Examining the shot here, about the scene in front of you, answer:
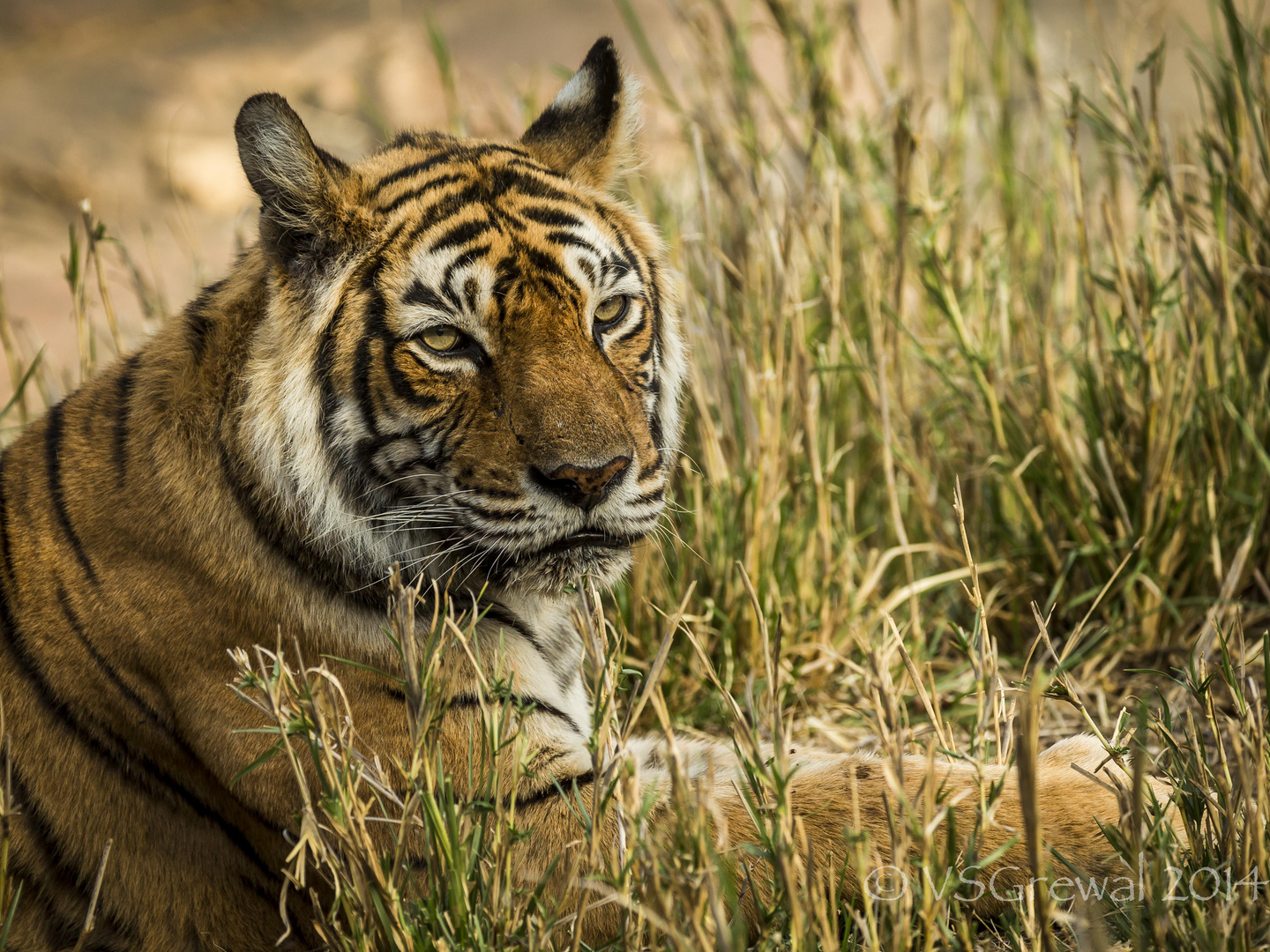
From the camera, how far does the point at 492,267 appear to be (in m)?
2.04

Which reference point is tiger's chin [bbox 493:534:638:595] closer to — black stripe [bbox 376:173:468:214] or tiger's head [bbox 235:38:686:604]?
tiger's head [bbox 235:38:686:604]

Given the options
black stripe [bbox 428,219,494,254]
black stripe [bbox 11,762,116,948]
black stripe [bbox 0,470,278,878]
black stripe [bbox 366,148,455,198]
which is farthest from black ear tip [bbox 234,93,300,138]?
black stripe [bbox 11,762,116,948]

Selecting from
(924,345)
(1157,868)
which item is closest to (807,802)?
(1157,868)

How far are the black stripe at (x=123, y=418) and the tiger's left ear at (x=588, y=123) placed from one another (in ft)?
3.09

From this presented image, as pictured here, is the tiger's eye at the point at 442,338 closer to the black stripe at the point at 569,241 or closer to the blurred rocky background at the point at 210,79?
the black stripe at the point at 569,241

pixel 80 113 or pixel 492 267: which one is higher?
pixel 80 113

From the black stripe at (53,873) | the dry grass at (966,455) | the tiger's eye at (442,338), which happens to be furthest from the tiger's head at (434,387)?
the black stripe at (53,873)

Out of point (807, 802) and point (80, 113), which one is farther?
point (80, 113)

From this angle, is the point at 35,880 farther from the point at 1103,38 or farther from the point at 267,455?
the point at 1103,38

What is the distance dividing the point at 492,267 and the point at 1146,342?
1684mm

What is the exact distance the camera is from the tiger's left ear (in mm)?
2410

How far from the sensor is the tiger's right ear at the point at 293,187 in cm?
197

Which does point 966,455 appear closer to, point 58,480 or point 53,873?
point 58,480

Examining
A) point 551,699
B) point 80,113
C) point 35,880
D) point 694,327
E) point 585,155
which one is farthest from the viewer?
point 80,113
